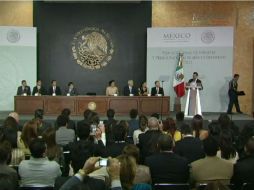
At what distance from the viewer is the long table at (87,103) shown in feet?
42.8

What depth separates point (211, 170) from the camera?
170 inches

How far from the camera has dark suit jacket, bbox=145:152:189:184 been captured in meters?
4.30

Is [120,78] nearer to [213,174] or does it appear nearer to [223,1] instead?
[223,1]

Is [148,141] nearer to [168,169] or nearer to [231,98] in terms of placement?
[168,169]

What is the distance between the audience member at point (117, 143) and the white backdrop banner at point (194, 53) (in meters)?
9.44

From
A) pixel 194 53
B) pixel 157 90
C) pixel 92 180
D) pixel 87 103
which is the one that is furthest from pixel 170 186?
pixel 194 53

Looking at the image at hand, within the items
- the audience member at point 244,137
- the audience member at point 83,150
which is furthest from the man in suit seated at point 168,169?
the audience member at point 244,137

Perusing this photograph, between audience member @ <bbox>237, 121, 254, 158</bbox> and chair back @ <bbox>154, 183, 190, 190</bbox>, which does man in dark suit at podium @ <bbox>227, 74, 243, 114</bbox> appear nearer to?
audience member @ <bbox>237, 121, 254, 158</bbox>

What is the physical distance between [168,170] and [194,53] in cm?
1073

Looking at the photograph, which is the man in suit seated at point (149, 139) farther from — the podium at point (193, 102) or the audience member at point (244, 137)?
the podium at point (193, 102)

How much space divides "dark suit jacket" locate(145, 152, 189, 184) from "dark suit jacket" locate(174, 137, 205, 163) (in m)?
1.01

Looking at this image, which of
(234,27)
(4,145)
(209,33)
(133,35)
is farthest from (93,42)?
(4,145)

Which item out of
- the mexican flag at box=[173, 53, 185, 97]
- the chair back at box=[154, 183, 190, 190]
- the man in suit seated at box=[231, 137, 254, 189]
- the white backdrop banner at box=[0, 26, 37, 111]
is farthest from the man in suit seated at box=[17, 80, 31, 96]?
the man in suit seated at box=[231, 137, 254, 189]

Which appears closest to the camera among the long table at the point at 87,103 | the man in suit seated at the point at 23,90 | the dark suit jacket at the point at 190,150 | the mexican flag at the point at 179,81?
the dark suit jacket at the point at 190,150
